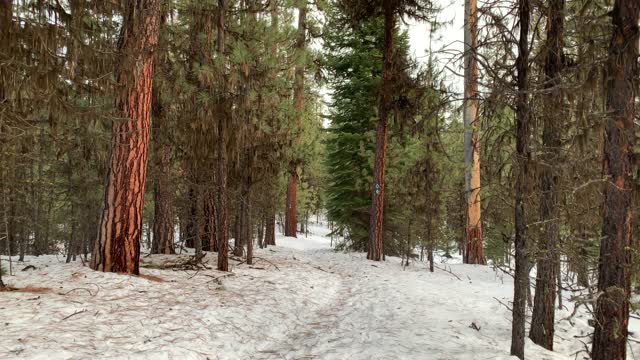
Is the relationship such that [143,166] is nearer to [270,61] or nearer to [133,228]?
[133,228]

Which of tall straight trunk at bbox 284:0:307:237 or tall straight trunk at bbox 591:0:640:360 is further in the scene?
tall straight trunk at bbox 284:0:307:237

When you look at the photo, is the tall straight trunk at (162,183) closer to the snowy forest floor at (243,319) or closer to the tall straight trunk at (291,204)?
the snowy forest floor at (243,319)

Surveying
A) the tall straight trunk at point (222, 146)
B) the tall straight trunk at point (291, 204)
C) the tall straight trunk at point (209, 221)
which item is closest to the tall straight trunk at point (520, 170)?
the tall straight trunk at point (222, 146)

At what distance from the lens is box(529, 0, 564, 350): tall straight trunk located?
449 centimetres

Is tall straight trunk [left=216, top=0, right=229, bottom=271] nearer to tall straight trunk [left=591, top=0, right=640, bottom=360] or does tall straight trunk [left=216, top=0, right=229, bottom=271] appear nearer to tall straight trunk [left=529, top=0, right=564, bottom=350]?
tall straight trunk [left=529, top=0, right=564, bottom=350]

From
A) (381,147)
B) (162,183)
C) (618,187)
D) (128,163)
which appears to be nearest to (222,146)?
(128,163)

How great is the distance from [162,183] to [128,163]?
140 inches

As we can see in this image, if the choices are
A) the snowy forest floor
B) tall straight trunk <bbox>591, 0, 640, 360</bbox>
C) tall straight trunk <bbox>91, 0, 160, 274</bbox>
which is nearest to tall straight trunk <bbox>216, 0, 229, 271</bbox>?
the snowy forest floor

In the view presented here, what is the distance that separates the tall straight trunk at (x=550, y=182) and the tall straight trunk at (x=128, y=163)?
6.13 meters

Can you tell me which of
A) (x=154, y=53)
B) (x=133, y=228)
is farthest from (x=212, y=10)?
(x=133, y=228)

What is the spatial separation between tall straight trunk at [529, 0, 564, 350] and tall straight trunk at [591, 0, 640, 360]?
0.49m

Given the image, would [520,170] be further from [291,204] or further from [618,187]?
[291,204]

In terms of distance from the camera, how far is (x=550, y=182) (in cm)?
509

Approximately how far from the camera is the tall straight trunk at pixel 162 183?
10336 mm
